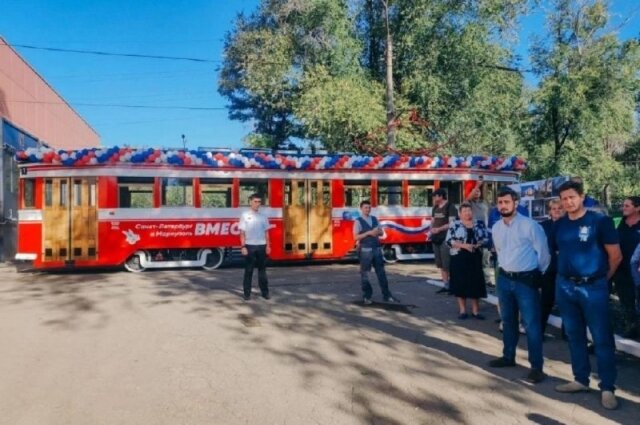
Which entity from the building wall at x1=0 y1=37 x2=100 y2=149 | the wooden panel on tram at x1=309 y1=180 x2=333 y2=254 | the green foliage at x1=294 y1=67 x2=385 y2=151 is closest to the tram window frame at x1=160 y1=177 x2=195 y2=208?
the wooden panel on tram at x1=309 y1=180 x2=333 y2=254

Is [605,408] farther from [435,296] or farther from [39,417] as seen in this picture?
[435,296]

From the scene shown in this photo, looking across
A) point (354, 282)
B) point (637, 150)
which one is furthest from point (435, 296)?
point (637, 150)

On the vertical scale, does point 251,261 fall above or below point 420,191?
below

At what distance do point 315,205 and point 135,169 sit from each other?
15.5ft

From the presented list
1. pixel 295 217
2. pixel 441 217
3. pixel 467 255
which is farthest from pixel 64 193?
pixel 467 255

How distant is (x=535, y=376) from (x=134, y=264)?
10925mm

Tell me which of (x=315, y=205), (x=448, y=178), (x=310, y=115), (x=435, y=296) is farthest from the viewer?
(x=310, y=115)

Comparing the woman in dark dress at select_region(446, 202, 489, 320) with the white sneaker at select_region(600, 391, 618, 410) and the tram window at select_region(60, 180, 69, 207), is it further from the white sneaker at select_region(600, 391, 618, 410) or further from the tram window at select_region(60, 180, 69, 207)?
the tram window at select_region(60, 180, 69, 207)

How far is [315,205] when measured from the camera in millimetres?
14781

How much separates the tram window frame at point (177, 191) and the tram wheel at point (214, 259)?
136cm

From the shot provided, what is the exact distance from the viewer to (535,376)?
198 inches

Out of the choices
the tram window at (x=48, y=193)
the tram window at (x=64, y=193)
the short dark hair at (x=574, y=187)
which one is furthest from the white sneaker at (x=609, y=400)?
the tram window at (x=48, y=193)

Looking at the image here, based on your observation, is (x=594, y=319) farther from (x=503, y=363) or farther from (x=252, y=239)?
(x=252, y=239)

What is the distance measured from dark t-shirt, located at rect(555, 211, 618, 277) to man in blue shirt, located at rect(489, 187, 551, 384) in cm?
53
